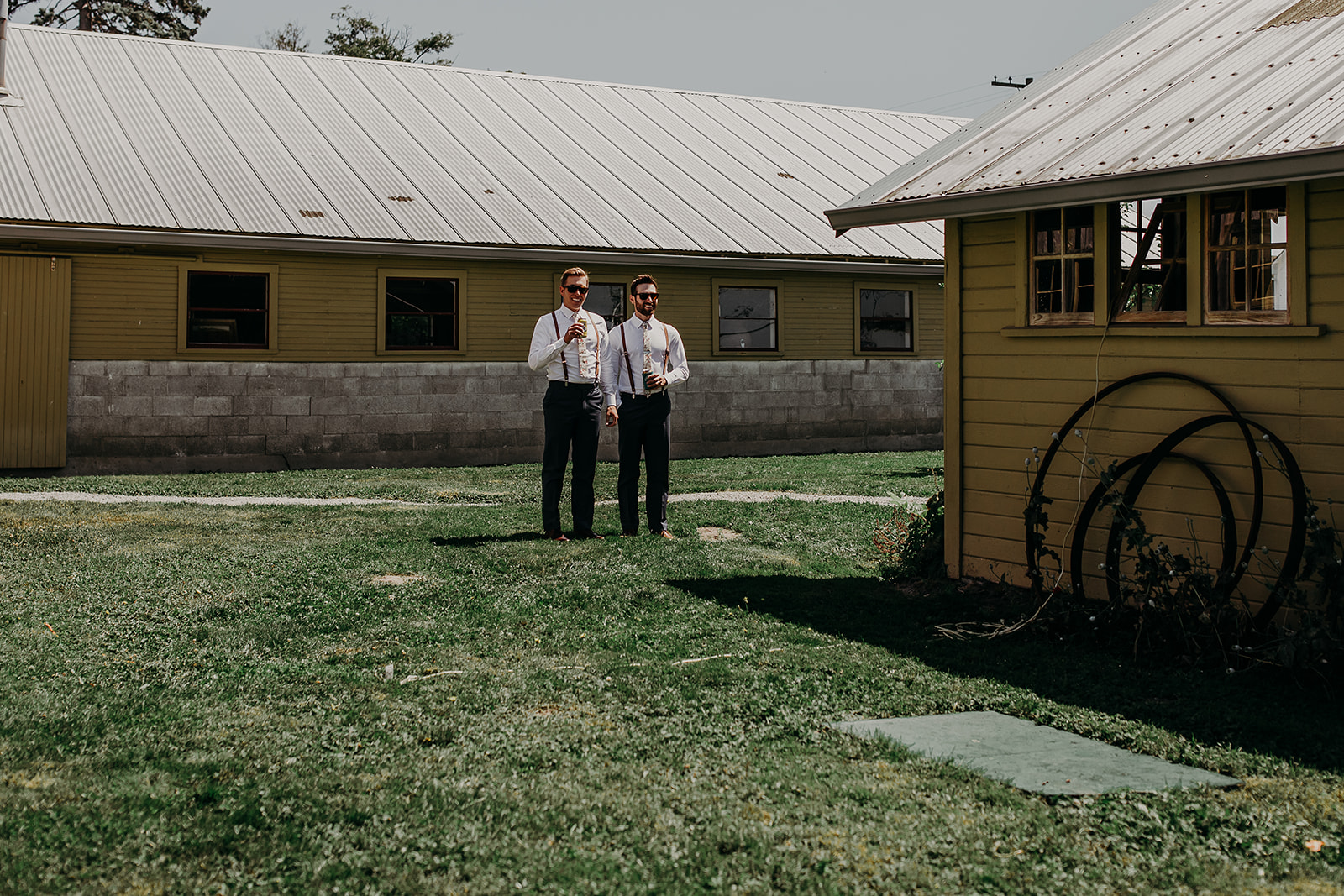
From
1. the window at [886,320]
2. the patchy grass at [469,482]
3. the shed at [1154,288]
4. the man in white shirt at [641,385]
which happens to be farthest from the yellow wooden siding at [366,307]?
the shed at [1154,288]

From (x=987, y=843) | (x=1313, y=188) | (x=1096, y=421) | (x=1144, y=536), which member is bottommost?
(x=987, y=843)

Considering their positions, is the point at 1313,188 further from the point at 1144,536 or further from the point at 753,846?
the point at 753,846

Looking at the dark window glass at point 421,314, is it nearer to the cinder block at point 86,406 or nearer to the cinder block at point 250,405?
the cinder block at point 250,405

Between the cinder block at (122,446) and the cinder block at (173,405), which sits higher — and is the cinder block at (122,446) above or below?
below

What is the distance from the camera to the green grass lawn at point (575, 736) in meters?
3.72

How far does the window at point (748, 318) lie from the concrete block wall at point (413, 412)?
13.6 inches

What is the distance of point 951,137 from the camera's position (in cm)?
898

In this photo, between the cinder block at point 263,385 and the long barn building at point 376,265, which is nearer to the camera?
the long barn building at point 376,265

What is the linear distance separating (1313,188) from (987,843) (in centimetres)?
410

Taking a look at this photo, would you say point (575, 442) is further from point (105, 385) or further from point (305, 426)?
point (105, 385)

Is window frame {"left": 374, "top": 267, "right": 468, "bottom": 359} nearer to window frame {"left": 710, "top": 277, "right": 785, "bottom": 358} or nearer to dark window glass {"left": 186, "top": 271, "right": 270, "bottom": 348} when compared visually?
dark window glass {"left": 186, "top": 271, "right": 270, "bottom": 348}

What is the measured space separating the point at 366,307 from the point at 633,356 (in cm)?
913

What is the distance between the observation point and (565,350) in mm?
9969

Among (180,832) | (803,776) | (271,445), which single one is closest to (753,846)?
(803,776)
